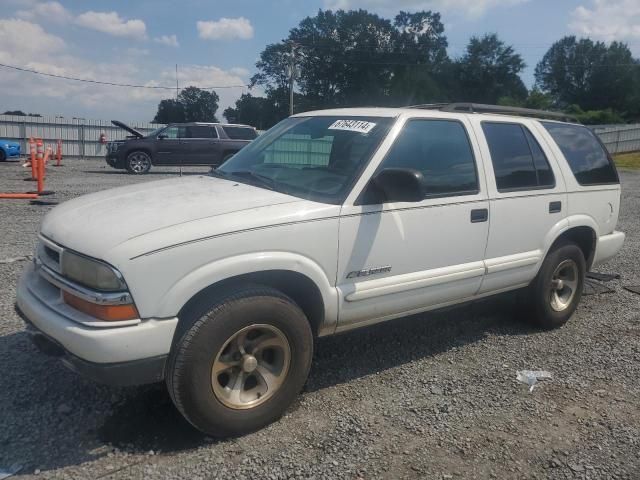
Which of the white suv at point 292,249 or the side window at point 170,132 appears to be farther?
the side window at point 170,132

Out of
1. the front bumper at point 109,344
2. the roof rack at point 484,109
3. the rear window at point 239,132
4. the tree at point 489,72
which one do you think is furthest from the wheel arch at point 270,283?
the tree at point 489,72

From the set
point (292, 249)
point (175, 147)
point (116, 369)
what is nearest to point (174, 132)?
point (175, 147)

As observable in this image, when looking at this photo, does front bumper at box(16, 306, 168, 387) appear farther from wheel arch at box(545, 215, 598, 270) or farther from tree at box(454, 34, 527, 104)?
tree at box(454, 34, 527, 104)

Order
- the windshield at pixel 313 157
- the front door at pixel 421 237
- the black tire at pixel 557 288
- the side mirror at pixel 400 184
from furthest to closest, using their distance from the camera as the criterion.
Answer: the black tire at pixel 557 288 → the windshield at pixel 313 157 → the front door at pixel 421 237 → the side mirror at pixel 400 184

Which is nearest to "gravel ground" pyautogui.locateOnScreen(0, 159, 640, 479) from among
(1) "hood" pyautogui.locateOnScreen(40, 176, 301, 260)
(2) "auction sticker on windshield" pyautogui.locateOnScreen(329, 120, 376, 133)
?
(1) "hood" pyautogui.locateOnScreen(40, 176, 301, 260)

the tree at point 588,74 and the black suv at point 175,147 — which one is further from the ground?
the tree at point 588,74

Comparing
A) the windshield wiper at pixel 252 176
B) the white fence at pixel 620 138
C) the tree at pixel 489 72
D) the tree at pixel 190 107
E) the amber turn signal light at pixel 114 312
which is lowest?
the amber turn signal light at pixel 114 312

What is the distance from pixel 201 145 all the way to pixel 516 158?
15713 mm

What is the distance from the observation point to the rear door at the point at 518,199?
415 cm

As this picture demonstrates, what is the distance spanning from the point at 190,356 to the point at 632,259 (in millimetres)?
6871

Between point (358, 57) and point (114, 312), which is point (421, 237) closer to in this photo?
point (114, 312)

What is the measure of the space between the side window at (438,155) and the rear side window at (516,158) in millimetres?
284

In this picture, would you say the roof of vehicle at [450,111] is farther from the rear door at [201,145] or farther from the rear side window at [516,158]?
the rear door at [201,145]

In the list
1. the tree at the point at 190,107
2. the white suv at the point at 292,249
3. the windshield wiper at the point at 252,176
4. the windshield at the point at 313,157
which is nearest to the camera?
the white suv at the point at 292,249
